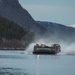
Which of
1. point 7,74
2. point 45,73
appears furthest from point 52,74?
point 7,74

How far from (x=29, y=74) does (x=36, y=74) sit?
1.27 meters

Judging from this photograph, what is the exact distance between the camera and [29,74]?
9100 cm

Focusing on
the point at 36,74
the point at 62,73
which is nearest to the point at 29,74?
the point at 36,74

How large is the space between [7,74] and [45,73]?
8.17m

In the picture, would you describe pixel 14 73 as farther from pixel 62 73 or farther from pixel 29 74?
pixel 62 73

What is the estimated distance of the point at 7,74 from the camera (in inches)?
3533

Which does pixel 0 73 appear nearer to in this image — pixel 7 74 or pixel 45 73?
pixel 7 74

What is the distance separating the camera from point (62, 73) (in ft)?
310

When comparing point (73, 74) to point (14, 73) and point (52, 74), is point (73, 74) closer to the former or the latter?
point (52, 74)

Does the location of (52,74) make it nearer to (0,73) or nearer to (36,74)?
(36,74)

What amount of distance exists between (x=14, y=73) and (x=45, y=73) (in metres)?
6.00

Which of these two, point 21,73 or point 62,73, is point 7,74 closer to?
point 21,73

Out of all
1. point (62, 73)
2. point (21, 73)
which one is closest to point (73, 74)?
point (62, 73)

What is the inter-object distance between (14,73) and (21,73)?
1.31 meters
